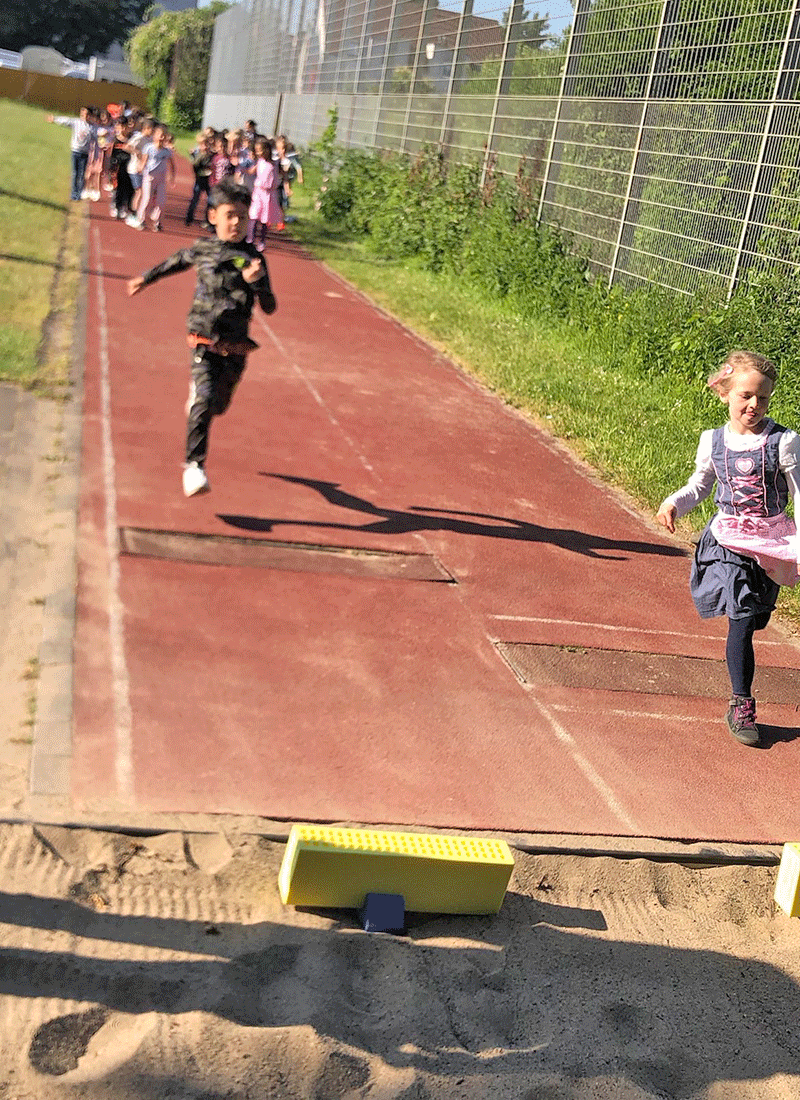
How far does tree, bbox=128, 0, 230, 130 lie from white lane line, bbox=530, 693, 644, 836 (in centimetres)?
6822

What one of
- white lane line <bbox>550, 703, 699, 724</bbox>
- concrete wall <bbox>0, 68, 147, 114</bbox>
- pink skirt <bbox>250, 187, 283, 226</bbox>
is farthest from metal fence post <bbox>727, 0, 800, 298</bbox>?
concrete wall <bbox>0, 68, 147, 114</bbox>

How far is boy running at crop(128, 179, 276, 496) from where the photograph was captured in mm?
8938

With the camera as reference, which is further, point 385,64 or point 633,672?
point 385,64

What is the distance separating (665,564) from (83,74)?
81007 millimetres

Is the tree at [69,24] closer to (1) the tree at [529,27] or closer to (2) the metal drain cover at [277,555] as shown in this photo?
(1) the tree at [529,27]

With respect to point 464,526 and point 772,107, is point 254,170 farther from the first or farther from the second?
point 464,526

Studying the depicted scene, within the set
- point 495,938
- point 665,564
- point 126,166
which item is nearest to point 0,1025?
point 495,938

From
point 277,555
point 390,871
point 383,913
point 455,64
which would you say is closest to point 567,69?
point 455,64

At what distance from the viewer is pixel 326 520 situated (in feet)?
30.6

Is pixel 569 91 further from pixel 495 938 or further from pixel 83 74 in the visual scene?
pixel 83 74

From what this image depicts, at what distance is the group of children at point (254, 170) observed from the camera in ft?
79.9

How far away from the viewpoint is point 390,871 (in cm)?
480

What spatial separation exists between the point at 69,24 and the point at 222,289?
99499mm

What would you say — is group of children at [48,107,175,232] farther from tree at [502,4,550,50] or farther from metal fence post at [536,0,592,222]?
metal fence post at [536,0,592,222]
